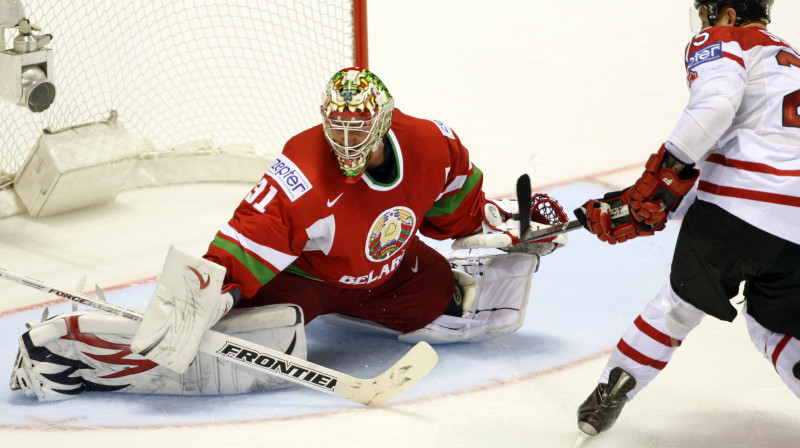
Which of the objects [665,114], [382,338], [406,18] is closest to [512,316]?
[382,338]

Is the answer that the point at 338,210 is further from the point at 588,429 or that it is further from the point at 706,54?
the point at 706,54

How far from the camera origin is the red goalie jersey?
8.33 ft

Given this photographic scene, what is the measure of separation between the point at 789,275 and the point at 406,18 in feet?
14.5

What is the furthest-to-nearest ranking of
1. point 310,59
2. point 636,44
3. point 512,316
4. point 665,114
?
point 636,44 → point 665,114 → point 310,59 → point 512,316

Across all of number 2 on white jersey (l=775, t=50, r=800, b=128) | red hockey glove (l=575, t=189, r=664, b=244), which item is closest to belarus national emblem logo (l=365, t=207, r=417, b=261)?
red hockey glove (l=575, t=189, r=664, b=244)

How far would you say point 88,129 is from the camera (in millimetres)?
4027

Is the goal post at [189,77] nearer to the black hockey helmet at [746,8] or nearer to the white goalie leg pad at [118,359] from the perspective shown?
the white goalie leg pad at [118,359]

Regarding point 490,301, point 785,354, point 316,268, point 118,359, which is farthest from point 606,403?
point 118,359

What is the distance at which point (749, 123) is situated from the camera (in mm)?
2230

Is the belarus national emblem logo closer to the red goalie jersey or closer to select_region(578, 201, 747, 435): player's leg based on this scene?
the red goalie jersey

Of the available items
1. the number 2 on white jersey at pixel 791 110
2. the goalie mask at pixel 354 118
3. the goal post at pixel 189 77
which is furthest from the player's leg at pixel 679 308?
the goal post at pixel 189 77

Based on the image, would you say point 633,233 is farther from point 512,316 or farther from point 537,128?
point 537,128

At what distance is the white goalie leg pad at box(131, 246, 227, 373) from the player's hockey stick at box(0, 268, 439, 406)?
0.21 feet

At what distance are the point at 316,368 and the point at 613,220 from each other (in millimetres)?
829
